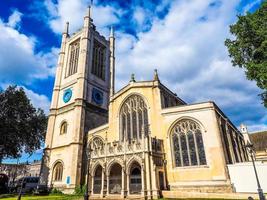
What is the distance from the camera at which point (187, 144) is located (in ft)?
75.6

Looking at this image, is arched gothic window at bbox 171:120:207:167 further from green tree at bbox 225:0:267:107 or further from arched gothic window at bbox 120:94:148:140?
green tree at bbox 225:0:267:107

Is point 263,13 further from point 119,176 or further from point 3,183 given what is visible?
point 3,183

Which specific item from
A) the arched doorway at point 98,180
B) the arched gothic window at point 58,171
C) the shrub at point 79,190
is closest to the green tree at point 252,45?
the arched doorway at point 98,180

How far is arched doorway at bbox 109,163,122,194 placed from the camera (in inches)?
872

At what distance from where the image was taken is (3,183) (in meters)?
40.0

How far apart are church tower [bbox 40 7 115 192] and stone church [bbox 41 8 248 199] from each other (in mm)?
152

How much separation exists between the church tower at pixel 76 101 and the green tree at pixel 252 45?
24.2m

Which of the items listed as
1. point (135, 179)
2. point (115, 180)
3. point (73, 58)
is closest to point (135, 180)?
point (135, 179)

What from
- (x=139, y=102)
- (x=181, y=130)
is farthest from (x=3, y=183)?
(x=181, y=130)

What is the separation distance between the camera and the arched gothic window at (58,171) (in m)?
32.5

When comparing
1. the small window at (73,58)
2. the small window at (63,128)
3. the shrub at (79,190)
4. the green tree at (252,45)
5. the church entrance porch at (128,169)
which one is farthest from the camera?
the small window at (73,58)

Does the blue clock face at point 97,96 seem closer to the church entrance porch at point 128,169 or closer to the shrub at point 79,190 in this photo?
the church entrance porch at point 128,169

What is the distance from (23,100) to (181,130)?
96.6 ft

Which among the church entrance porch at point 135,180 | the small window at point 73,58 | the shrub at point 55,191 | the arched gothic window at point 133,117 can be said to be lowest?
the shrub at point 55,191
